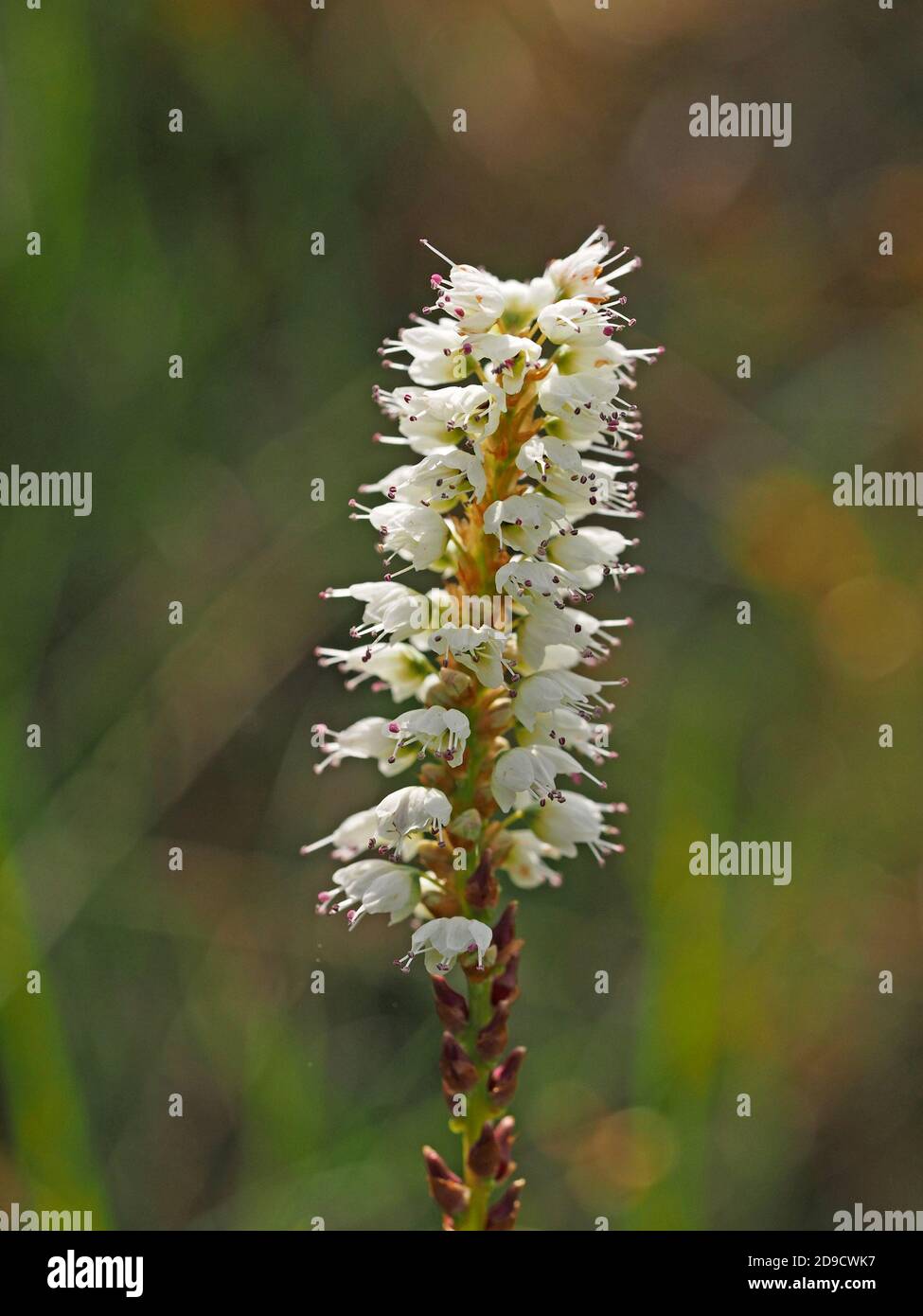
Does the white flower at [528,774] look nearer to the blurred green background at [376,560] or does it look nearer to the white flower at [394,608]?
the white flower at [394,608]

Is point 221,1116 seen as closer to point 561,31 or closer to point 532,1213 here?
point 532,1213

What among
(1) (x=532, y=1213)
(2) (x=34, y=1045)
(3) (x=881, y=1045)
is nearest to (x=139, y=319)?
(2) (x=34, y=1045)

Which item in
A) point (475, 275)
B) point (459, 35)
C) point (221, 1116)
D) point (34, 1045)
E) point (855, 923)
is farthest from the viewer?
point (459, 35)

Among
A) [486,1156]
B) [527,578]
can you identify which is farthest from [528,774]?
[486,1156]

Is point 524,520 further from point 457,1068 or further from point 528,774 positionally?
point 457,1068

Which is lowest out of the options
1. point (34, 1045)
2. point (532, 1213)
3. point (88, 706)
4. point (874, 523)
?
point (532, 1213)
